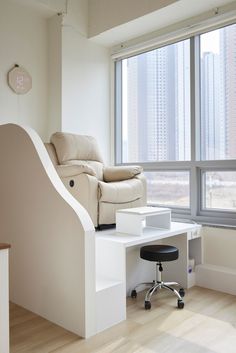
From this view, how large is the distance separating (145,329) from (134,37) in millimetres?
3332

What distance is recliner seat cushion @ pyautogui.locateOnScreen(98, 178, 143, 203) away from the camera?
312 cm

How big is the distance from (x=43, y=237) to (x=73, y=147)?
4.22ft

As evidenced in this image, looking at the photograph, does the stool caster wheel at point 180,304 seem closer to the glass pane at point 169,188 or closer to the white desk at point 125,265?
the white desk at point 125,265

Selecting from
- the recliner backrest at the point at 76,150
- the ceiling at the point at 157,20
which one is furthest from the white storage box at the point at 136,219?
the ceiling at the point at 157,20

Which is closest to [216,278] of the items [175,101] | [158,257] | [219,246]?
[219,246]

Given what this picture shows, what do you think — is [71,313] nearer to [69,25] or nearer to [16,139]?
[16,139]

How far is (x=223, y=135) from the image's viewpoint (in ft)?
11.4

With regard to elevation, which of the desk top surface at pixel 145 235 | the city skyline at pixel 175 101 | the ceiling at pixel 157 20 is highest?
the ceiling at pixel 157 20

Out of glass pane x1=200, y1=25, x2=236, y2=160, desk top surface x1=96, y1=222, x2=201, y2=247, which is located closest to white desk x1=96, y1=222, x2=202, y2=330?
desk top surface x1=96, y1=222, x2=201, y2=247

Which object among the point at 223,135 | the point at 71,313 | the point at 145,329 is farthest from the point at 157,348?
the point at 223,135

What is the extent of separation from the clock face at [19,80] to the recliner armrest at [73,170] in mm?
1142

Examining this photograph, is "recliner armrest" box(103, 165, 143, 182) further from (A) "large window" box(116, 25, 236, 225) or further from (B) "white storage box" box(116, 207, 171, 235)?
(B) "white storage box" box(116, 207, 171, 235)

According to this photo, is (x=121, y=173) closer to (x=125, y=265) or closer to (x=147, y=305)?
(x=125, y=265)

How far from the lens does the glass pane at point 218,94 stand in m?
3.41
